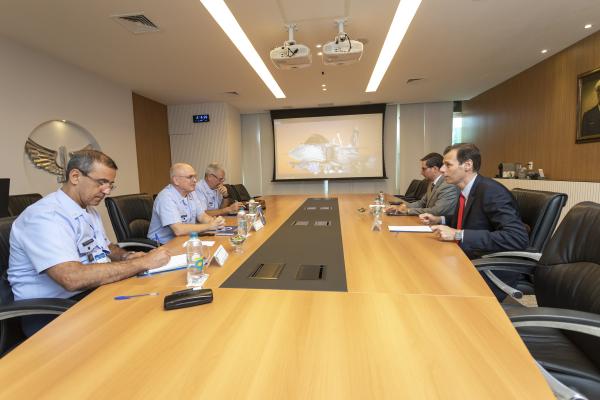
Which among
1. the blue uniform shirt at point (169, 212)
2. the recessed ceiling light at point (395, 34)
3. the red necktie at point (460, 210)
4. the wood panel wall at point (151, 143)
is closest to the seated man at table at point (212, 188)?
the blue uniform shirt at point (169, 212)

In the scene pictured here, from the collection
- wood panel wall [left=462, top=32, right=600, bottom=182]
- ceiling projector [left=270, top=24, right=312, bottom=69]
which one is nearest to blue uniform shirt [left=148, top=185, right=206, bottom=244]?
ceiling projector [left=270, top=24, right=312, bottom=69]

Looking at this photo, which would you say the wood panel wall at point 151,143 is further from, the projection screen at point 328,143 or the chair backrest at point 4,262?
the chair backrest at point 4,262

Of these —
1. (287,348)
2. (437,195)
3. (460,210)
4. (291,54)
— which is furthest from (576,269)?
(291,54)

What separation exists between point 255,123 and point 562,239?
736 centimetres

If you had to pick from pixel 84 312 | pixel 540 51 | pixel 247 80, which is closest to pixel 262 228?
pixel 84 312

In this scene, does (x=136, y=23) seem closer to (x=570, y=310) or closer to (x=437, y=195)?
(x=437, y=195)

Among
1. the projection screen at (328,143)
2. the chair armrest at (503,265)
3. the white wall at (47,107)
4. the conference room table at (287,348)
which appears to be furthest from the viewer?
the projection screen at (328,143)

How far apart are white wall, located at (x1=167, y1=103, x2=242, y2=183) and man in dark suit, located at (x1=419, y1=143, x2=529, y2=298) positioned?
5466 millimetres

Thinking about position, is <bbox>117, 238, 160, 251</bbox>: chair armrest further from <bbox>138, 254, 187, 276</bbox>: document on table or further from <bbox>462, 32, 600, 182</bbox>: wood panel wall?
<bbox>462, 32, 600, 182</bbox>: wood panel wall

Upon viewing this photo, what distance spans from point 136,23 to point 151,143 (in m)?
3.53

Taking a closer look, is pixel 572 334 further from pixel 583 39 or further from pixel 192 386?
pixel 583 39

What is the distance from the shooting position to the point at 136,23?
3014 millimetres

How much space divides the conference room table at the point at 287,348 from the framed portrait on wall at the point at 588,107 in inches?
161

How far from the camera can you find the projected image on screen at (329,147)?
745 centimetres
